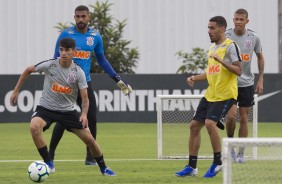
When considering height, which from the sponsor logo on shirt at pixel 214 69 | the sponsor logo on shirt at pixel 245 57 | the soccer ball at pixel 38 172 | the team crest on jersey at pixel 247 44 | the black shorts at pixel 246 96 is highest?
the team crest on jersey at pixel 247 44

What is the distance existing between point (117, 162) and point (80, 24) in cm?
230

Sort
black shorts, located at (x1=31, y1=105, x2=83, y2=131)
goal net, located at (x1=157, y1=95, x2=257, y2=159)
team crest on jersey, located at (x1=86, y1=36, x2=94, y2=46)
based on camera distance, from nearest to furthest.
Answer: black shorts, located at (x1=31, y1=105, x2=83, y2=131) < team crest on jersey, located at (x1=86, y1=36, x2=94, y2=46) < goal net, located at (x1=157, y1=95, x2=257, y2=159)

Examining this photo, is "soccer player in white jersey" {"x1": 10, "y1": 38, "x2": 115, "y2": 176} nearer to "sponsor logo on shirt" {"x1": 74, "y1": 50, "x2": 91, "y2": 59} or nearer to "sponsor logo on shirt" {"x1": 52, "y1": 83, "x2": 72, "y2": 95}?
"sponsor logo on shirt" {"x1": 52, "y1": 83, "x2": 72, "y2": 95}

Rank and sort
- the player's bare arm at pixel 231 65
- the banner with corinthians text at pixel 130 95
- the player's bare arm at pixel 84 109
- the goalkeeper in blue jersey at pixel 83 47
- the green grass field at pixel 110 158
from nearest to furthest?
the player's bare arm at pixel 231 65, the player's bare arm at pixel 84 109, the green grass field at pixel 110 158, the goalkeeper in blue jersey at pixel 83 47, the banner with corinthians text at pixel 130 95

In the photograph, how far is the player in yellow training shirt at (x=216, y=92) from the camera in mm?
12320

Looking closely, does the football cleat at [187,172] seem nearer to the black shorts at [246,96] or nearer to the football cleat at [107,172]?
the football cleat at [107,172]

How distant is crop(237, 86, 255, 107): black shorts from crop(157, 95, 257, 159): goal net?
127cm

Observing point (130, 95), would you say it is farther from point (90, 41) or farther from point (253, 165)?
point (253, 165)

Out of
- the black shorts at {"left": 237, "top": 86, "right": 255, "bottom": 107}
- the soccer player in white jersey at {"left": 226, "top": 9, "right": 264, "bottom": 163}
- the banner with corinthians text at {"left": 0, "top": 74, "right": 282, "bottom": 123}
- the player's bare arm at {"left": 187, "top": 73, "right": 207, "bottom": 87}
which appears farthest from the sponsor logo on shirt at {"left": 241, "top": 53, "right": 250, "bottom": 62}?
the banner with corinthians text at {"left": 0, "top": 74, "right": 282, "bottom": 123}

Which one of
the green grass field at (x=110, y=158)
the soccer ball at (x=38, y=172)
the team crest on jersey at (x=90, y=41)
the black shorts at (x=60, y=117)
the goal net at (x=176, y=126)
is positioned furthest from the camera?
the goal net at (x=176, y=126)

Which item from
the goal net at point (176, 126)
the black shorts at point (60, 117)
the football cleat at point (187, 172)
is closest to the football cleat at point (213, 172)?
the football cleat at point (187, 172)

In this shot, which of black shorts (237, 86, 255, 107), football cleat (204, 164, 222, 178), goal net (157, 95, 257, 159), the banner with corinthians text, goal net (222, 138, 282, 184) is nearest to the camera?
goal net (222, 138, 282, 184)

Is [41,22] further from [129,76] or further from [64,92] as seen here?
[64,92]

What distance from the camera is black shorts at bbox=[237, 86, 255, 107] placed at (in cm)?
1424
